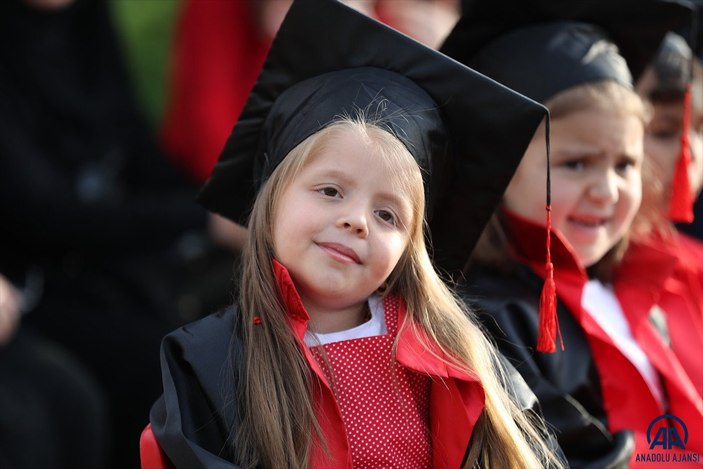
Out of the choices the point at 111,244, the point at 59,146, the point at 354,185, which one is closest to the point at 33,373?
the point at 111,244

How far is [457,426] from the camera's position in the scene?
205 cm

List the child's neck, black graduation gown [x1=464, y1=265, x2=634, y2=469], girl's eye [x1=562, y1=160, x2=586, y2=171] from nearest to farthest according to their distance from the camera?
the child's neck
black graduation gown [x1=464, y1=265, x2=634, y2=469]
girl's eye [x1=562, y1=160, x2=586, y2=171]

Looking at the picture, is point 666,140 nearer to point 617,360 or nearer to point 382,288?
point 617,360

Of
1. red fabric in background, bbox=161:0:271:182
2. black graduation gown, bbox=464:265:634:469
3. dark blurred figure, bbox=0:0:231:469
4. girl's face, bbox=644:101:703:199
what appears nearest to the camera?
black graduation gown, bbox=464:265:634:469

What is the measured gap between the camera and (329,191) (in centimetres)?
202

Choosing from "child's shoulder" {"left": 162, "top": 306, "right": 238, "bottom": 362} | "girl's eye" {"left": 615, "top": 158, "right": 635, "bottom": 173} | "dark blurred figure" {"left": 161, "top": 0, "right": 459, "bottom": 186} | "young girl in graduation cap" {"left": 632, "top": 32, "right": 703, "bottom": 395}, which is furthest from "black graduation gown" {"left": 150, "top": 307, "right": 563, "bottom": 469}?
"dark blurred figure" {"left": 161, "top": 0, "right": 459, "bottom": 186}

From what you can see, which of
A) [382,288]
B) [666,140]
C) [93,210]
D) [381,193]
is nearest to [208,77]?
[93,210]

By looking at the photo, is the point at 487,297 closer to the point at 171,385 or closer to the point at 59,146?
the point at 171,385

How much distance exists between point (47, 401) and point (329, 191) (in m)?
1.43

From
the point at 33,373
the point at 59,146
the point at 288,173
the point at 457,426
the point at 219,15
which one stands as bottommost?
the point at 33,373

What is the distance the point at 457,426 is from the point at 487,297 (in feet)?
1.70

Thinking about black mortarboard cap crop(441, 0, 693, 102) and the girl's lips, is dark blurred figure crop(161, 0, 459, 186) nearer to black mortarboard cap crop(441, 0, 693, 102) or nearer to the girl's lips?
black mortarboard cap crop(441, 0, 693, 102)

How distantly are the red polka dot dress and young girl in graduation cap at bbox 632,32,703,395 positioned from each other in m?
1.01

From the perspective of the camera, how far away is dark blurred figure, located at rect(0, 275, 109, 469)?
2.88m
